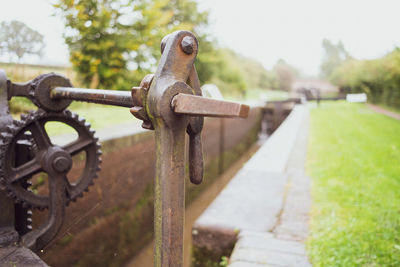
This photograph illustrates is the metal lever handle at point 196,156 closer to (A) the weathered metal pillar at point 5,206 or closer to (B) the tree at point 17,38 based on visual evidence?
(A) the weathered metal pillar at point 5,206

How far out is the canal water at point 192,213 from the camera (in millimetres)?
4940

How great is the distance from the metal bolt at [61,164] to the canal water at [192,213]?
1447 mm

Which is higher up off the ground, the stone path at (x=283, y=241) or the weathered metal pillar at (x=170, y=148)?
the weathered metal pillar at (x=170, y=148)

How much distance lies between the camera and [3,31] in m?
4.00

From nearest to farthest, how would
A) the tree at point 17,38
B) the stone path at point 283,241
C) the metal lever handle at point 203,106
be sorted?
the metal lever handle at point 203,106 → the stone path at point 283,241 → the tree at point 17,38

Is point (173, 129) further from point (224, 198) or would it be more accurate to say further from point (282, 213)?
point (224, 198)

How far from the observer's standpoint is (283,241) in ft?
7.52

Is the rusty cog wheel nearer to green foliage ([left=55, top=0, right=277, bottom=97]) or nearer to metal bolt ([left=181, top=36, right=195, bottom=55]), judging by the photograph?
metal bolt ([left=181, top=36, right=195, bottom=55])

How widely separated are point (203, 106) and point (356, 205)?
98.9 inches

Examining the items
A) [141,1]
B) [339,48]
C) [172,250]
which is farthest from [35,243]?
[339,48]

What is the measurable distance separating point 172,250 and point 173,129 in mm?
403

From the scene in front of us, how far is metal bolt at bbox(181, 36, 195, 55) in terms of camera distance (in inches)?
42.9

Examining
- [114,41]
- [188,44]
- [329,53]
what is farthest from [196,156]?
[329,53]

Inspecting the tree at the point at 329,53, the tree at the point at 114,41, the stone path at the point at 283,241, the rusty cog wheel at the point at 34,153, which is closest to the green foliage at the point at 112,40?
the tree at the point at 114,41
